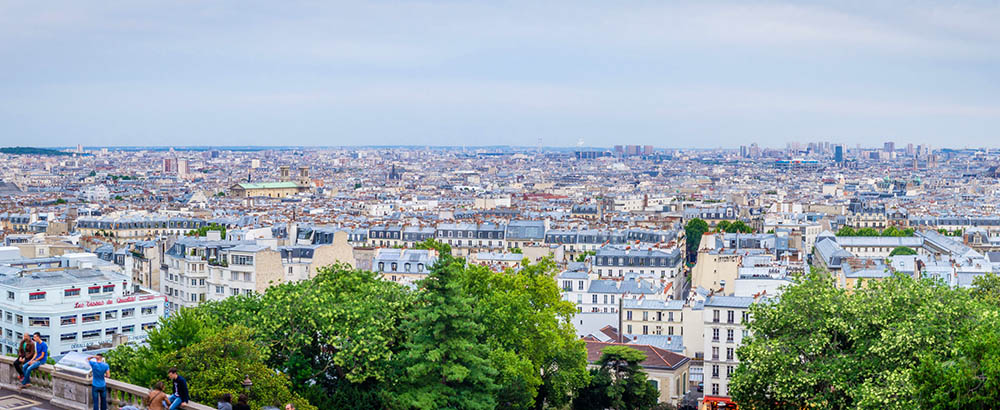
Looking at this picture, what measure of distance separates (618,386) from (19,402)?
23.5 m

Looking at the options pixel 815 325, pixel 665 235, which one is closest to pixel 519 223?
pixel 665 235

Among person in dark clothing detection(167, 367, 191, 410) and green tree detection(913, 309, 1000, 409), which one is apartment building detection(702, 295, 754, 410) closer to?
green tree detection(913, 309, 1000, 409)

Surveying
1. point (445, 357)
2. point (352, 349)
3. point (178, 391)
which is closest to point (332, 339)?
point (352, 349)

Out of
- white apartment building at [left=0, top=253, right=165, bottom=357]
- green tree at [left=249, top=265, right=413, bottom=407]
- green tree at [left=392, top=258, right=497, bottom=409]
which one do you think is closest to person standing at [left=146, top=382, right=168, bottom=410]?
green tree at [left=392, top=258, right=497, bottom=409]

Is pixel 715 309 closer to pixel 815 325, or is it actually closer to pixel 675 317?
pixel 675 317

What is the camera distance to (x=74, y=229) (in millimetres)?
100500

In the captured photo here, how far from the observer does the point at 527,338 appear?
33.5 meters

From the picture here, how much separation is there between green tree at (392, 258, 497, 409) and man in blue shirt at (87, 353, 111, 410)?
8.87 meters

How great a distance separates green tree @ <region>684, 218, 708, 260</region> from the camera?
106m

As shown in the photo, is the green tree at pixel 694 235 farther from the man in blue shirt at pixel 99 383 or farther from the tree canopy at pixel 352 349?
the man in blue shirt at pixel 99 383

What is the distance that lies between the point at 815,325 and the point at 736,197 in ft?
541

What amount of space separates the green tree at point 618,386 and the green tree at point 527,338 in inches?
35.9

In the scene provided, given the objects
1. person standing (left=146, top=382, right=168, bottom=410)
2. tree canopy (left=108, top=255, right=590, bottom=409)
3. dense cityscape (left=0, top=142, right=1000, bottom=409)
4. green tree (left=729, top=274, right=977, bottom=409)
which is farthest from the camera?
dense cityscape (left=0, top=142, right=1000, bottom=409)

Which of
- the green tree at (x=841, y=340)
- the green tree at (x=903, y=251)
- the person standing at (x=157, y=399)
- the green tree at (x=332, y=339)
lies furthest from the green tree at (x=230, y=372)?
the green tree at (x=903, y=251)
